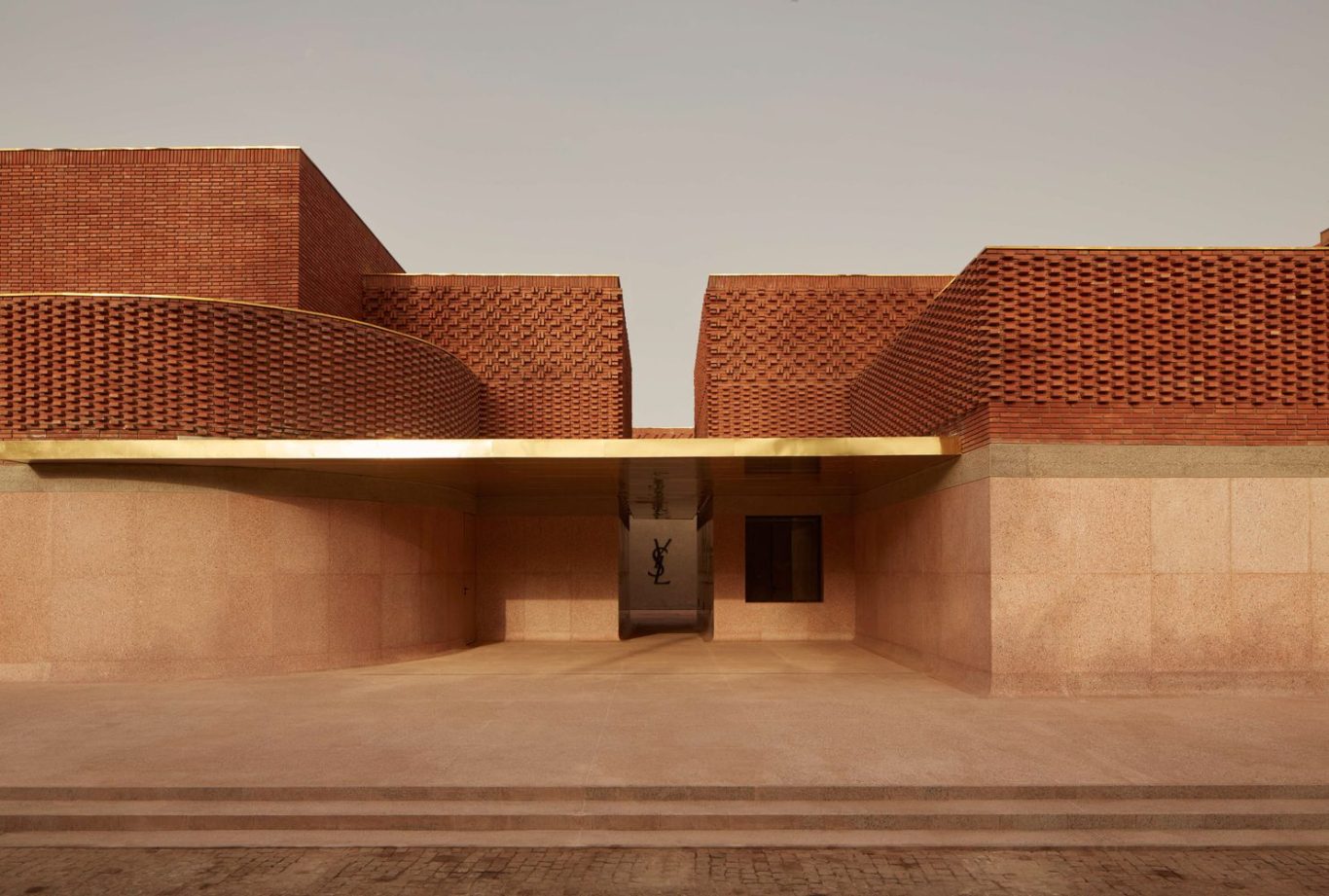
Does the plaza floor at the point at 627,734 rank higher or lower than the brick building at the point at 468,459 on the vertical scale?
lower

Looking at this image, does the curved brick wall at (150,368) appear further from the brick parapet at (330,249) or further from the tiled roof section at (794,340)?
the tiled roof section at (794,340)

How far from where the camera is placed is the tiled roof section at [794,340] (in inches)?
832

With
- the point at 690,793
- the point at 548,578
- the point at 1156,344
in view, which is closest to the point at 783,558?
the point at 548,578

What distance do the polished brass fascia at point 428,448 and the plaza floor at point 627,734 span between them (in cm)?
309

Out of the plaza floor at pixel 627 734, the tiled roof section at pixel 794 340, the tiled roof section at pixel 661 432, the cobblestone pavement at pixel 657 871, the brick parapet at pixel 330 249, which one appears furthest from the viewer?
the tiled roof section at pixel 661 432

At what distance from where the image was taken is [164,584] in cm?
1361

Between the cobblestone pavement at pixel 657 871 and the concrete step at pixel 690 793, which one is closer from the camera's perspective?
the cobblestone pavement at pixel 657 871

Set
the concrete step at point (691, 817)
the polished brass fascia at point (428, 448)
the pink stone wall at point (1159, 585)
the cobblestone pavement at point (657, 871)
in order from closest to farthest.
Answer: the cobblestone pavement at point (657, 871), the concrete step at point (691, 817), the pink stone wall at point (1159, 585), the polished brass fascia at point (428, 448)

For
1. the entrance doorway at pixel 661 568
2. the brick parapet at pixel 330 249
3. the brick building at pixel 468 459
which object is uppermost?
the brick parapet at pixel 330 249

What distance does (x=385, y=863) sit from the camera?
6500mm

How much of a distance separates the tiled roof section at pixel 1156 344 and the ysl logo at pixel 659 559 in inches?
1047

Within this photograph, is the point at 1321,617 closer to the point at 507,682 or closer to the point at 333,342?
the point at 507,682

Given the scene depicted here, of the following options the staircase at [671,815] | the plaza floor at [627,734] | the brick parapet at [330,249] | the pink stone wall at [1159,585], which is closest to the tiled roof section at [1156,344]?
the pink stone wall at [1159,585]

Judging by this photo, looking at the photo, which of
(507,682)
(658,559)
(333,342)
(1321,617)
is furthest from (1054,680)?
(658,559)
